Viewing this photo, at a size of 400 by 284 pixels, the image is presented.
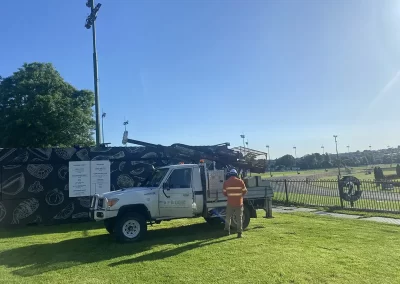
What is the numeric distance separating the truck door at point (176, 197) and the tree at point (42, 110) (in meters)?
16.9

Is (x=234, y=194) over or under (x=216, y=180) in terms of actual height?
under

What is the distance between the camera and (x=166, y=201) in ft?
32.7

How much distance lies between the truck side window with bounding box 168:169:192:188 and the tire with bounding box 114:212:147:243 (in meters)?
1.32

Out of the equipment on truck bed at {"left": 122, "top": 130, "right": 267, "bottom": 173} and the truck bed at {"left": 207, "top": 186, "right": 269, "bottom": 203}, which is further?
the equipment on truck bed at {"left": 122, "top": 130, "right": 267, "bottom": 173}

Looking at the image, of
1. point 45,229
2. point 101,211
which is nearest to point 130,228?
point 101,211

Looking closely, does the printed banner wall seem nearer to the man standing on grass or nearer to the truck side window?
the truck side window

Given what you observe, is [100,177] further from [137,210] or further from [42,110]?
[42,110]

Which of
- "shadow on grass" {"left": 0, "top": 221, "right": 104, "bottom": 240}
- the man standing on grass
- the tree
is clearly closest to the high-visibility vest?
the man standing on grass

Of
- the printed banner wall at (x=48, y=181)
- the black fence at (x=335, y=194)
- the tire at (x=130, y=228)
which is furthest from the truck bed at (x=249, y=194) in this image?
the black fence at (x=335, y=194)

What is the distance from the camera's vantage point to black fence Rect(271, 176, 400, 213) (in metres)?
15.6

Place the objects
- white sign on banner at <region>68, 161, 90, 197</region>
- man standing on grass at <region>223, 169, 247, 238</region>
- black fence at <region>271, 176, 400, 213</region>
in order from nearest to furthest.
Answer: man standing on grass at <region>223, 169, 247, 238</region> → white sign on banner at <region>68, 161, 90, 197</region> → black fence at <region>271, 176, 400, 213</region>

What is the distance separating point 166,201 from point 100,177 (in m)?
5.88

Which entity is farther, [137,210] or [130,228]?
[137,210]

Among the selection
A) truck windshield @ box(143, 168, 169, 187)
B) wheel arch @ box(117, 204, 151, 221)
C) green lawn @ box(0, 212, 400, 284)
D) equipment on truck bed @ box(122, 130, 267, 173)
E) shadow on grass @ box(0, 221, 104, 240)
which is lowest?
green lawn @ box(0, 212, 400, 284)
